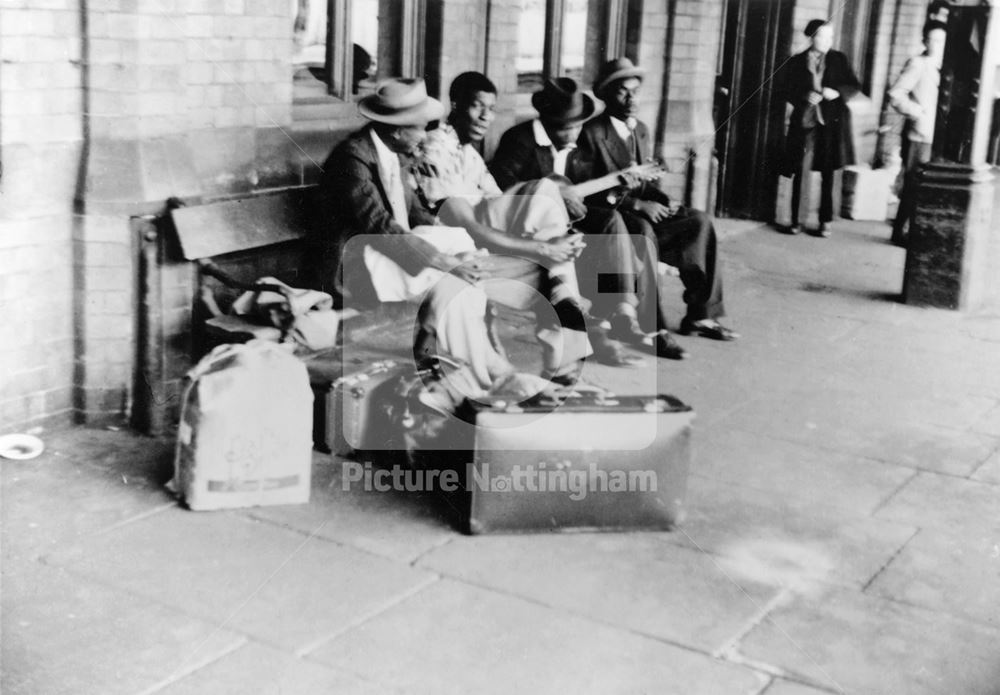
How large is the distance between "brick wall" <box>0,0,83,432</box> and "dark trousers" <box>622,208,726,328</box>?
11.1ft

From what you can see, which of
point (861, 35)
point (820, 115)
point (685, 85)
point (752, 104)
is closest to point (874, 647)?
point (685, 85)

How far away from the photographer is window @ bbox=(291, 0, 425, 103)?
274 inches

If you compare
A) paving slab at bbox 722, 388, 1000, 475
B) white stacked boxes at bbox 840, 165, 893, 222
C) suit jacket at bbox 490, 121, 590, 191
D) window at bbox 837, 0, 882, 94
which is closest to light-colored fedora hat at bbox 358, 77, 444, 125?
suit jacket at bbox 490, 121, 590, 191

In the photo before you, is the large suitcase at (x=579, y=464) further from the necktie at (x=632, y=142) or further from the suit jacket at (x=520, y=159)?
the necktie at (x=632, y=142)

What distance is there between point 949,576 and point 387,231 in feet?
9.52

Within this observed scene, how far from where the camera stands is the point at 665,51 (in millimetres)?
10367

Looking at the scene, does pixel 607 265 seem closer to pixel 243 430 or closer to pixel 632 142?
pixel 632 142

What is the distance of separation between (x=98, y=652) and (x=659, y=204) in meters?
4.91

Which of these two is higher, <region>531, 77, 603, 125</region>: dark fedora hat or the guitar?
<region>531, 77, 603, 125</region>: dark fedora hat

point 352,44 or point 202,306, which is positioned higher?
point 352,44

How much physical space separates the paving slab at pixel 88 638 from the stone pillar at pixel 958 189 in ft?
20.6

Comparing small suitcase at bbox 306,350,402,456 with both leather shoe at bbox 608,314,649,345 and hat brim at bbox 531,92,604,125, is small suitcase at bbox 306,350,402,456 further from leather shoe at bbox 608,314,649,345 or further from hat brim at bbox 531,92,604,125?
hat brim at bbox 531,92,604,125

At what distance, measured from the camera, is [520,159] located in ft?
23.9

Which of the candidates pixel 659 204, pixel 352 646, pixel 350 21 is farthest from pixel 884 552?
pixel 350 21
